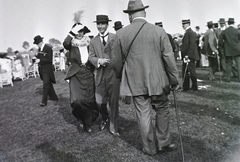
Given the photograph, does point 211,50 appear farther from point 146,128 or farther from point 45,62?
point 146,128

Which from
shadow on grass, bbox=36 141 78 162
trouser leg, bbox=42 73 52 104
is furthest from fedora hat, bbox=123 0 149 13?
trouser leg, bbox=42 73 52 104

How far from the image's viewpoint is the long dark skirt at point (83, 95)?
4866mm

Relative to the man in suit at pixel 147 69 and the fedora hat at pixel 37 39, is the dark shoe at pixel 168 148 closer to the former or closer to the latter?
the man in suit at pixel 147 69

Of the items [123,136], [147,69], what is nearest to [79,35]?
[147,69]

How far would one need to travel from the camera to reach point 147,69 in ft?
11.6

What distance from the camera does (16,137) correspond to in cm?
515

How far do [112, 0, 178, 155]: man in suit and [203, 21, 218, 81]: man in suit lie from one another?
645cm

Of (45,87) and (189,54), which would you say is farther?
(45,87)

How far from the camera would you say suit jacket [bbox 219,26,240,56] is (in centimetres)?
852

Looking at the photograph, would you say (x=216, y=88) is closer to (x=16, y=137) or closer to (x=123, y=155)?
(x=123, y=155)

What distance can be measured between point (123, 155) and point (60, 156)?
104 cm

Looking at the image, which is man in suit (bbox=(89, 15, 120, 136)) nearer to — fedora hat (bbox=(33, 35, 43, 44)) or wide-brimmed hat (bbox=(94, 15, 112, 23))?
wide-brimmed hat (bbox=(94, 15, 112, 23))

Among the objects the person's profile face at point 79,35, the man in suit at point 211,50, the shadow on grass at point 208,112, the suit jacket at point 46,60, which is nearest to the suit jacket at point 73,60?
the person's profile face at point 79,35

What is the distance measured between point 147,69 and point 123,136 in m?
1.57
